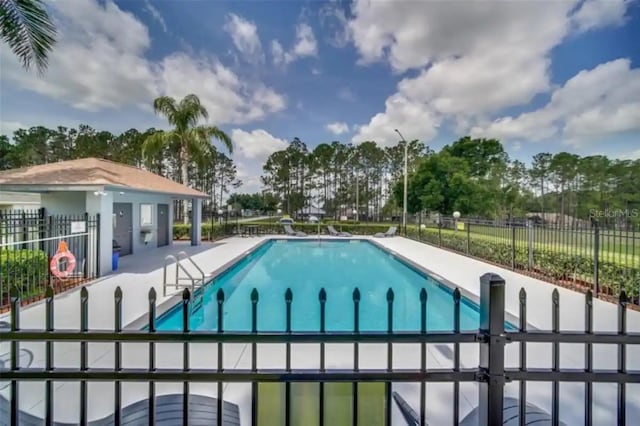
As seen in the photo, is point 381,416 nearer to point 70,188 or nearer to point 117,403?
point 117,403

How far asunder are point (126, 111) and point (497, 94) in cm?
1945

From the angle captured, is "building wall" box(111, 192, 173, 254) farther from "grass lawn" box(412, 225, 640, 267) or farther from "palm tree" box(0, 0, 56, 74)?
"grass lawn" box(412, 225, 640, 267)

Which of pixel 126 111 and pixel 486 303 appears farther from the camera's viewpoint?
pixel 126 111

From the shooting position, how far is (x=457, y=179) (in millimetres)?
23922

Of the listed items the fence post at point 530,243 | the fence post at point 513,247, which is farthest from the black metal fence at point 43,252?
the fence post at point 513,247

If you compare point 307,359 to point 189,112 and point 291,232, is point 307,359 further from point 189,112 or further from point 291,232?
point 291,232

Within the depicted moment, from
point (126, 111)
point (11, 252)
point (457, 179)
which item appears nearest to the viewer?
point (11, 252)

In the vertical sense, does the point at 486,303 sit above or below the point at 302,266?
above

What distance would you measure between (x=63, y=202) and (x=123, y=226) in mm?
2272

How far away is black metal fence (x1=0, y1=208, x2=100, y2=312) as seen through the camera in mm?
6430

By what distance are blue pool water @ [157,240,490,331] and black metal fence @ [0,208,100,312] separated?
9.94 feet

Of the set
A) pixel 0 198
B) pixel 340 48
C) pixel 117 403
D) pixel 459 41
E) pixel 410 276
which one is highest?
pixel 340 48

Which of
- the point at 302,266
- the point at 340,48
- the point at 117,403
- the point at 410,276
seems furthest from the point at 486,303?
the point at 340,48

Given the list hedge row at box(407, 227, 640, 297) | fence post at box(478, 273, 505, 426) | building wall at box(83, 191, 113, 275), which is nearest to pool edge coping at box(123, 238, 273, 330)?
building wall at box(83, 191, 113, 275)
